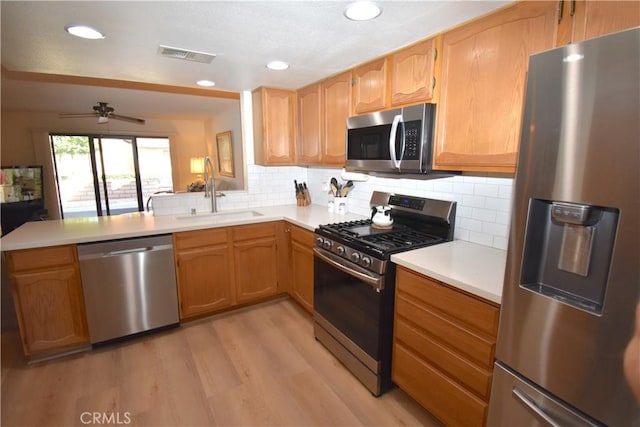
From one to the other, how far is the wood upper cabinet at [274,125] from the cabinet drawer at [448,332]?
198 centimetres

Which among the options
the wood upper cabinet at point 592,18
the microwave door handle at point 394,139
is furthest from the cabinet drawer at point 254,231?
the wood upper cabinet at point 592,18

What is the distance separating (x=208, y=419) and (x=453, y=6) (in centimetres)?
249

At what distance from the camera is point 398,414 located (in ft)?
5.86

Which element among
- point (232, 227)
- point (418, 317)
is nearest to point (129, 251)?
point (232, 227)

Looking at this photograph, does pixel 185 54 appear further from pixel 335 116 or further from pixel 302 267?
pixel 302 267

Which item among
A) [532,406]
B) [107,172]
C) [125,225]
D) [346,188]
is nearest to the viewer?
[532,406]

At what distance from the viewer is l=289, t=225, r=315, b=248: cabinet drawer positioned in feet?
8.48

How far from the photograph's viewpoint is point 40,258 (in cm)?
209

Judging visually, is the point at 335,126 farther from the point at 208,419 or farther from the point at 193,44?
the point at 208,419

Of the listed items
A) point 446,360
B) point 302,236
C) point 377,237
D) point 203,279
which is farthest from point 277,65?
point 446,360

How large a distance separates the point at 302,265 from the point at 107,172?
5908 millimetres

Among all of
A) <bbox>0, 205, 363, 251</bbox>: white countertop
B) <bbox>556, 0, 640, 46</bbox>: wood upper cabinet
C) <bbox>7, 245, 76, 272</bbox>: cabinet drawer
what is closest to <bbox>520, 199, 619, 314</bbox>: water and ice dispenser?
<bbox>556, 0, 640, 46</bbox>: wood upper cabinet

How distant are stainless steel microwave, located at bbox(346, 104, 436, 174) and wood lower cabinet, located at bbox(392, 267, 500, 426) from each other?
2.17 feet

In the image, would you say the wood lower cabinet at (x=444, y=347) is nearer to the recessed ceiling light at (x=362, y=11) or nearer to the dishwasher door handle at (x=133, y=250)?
the recessed ceiling light at (x=362, y=11)
